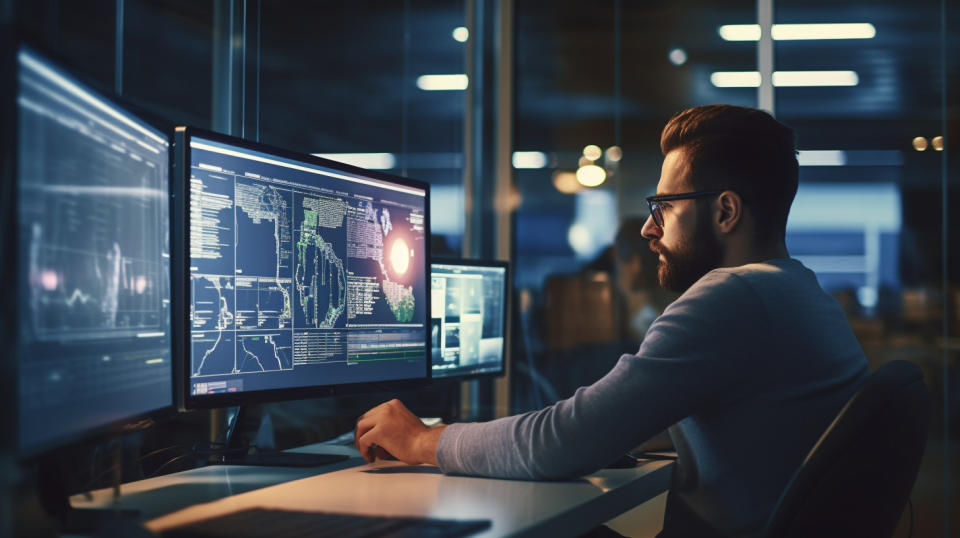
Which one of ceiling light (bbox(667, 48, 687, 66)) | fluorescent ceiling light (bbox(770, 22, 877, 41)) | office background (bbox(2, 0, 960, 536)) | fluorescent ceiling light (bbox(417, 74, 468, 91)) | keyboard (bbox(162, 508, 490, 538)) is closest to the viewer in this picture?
keyboard (bbox(162, 508, 490, 538))

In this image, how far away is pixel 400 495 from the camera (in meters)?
1.25

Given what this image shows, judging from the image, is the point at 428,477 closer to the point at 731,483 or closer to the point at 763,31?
the point at 731,483

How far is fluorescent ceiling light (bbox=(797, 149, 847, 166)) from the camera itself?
3.72 meters

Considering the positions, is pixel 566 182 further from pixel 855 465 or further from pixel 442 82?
pixel 855 465

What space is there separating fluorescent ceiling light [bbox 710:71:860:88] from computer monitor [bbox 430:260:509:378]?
1.67 m

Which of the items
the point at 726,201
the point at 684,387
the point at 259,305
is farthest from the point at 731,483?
the point at 259,305

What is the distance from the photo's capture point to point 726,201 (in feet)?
4.63

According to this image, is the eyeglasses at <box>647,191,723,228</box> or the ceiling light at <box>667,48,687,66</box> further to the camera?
the ceiling light at <box>667,48,687,66</box>

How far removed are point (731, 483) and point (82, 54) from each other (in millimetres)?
1379

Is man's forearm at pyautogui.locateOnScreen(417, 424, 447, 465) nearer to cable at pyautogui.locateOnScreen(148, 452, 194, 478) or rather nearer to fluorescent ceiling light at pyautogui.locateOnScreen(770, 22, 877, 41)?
cable at pyautogui.locateOnScreen(148, 452, 194, 478)

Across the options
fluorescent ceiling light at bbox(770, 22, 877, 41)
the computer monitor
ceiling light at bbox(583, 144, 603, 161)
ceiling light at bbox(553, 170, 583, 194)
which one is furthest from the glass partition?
the computer monitor

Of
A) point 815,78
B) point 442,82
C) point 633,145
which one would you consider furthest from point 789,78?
point 442,82

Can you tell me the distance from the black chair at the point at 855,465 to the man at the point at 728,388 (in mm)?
111

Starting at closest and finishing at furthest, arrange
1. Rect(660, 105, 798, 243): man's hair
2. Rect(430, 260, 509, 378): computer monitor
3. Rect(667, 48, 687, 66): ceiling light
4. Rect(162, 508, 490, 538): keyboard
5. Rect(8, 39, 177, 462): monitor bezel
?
Rect(8, 39, 177, 462): monitor bezel
Rect(162, 508, 490, 538): keyboard
Rect(660, 105, 798, 243): man's hair
Rect(430, 260, 509, 378): computer monitor
Rect(667, 48, 687, 66): ceiling light
